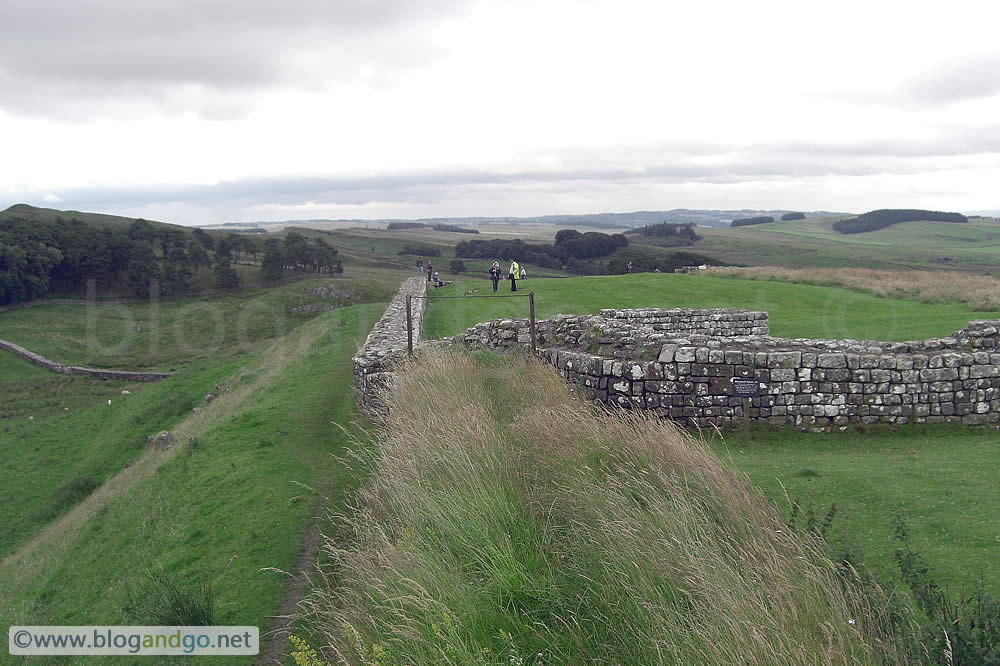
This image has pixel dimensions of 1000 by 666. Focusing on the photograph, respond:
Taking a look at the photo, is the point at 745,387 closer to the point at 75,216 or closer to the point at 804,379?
the point at 804,379

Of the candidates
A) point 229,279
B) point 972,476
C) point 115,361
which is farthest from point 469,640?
point 229,279

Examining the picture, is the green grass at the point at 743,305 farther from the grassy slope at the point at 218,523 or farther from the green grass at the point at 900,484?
the green grass at the point at 900,484

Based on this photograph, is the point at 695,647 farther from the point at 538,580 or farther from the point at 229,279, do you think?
the point at 229,279

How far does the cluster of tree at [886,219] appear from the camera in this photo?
173 meters

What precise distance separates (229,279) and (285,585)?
80.7 meters

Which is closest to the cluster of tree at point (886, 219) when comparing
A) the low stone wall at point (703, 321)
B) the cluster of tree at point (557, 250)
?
the cluster of tree at point (557, 250)

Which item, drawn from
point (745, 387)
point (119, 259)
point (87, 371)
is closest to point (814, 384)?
point (745, 387)

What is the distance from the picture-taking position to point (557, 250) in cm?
9269

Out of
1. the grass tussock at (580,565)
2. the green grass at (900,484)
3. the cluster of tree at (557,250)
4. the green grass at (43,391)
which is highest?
the cluster of tree at (557,250)

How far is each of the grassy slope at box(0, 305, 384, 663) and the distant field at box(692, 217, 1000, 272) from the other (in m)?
100.0

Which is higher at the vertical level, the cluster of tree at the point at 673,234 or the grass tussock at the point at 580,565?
the cluster of tree at the point at 673,234

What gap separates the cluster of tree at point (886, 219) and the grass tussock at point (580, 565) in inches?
7522

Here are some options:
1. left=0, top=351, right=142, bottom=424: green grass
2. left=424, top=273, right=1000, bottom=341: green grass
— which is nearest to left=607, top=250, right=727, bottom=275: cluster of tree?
left=424, top=273, right=1000, bottom=341: green grass

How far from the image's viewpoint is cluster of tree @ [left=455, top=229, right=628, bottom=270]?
89.4m
